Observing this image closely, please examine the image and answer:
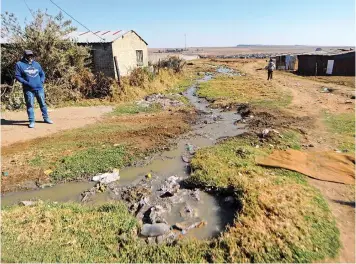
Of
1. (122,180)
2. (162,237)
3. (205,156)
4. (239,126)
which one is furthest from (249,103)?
(162,237)

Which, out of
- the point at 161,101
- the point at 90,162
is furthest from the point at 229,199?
the point at 161,101

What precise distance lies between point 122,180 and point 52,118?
4.60 metres

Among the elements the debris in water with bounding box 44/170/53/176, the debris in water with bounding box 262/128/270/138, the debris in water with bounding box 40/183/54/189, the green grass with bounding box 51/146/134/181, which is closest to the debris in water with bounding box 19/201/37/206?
the debris in water with bounding box 40/183/54/189

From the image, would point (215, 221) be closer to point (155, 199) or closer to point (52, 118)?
point (155, 199)

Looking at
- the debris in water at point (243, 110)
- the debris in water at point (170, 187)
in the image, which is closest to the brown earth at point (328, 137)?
the debris in water at point (243, 110)

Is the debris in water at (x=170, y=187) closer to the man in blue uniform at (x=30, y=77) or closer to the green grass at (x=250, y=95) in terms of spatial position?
the man in blue uniform at (x=30, y=77)

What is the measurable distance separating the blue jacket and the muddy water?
3377 mm

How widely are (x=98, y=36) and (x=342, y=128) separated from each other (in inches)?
442

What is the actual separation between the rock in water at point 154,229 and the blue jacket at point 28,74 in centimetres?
525

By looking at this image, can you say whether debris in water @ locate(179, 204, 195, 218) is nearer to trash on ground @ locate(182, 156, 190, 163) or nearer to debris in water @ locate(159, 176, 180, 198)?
debris in water @ locate(159, 176, 180, 198)

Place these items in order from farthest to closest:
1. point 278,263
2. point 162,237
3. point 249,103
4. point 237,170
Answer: point 249,103 → point 237,170 → point 162,237 → point 278,263

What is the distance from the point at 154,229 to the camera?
3371 mm

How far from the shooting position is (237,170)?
4738mm

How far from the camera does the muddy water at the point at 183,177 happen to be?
375 cm
